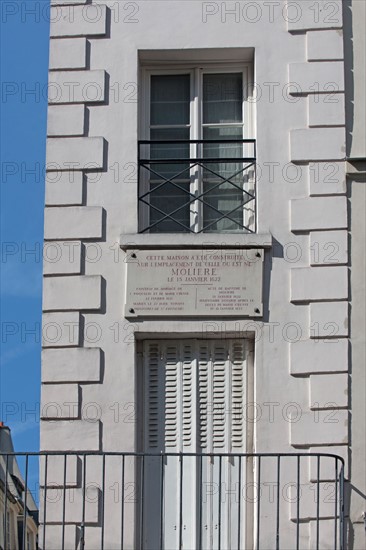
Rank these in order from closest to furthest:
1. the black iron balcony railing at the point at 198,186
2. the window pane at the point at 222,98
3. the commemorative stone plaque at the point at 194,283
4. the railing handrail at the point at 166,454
A: the railing handrail at the point at 166,454 → the commemorative stone plaque at the point at 194,283 → the black iron balcony railing at the point at 198,186 → the window pane at the point at 222,98

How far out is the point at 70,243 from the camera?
571 inches

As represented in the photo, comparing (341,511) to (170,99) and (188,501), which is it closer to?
(188,501)

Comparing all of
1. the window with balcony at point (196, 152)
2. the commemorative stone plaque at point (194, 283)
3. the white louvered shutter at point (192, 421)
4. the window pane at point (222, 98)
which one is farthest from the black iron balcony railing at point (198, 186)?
the white louvered shutter at point (192, 421)

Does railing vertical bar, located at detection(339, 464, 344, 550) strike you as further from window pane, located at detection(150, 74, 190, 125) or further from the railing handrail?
window pane, located at detection(150, 74, 190, 125)

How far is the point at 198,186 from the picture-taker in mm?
15023

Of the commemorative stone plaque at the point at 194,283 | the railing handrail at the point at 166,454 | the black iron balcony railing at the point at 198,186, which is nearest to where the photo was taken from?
the railing handrail at the point at 166,454

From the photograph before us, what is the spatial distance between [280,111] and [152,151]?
52.1 inches

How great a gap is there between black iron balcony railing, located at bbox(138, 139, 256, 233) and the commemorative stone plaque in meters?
0.51

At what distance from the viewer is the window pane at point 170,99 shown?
1534cm

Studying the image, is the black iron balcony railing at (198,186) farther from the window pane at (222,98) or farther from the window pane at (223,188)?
the window pane at (222,98)

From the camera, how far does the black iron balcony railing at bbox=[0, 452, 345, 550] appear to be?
13562 millimetres

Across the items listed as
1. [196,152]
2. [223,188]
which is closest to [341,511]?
[223,188]

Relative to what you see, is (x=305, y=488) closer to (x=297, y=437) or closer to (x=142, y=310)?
(x=297, y=437)

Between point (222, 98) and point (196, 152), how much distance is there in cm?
66
